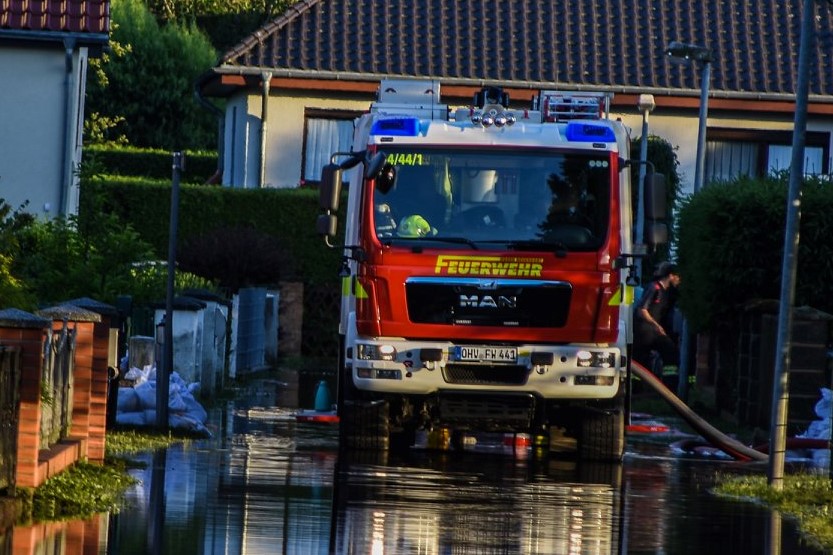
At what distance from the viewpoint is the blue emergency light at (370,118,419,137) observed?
16.5 m

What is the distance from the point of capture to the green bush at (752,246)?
2061cm

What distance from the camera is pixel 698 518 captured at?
42.1 ft

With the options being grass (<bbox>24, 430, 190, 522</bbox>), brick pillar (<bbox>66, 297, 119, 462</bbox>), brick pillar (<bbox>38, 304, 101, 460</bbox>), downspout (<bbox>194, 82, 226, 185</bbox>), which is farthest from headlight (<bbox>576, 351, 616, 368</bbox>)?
downspout (<bbox>194, 82, 226, 185</bbox>)

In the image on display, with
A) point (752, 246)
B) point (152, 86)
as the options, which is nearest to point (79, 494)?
point (752, 246)

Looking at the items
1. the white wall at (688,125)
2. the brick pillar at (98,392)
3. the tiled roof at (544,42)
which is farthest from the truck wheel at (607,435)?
the white wall at (688,125)

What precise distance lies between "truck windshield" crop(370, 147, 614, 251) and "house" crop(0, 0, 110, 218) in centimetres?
1405

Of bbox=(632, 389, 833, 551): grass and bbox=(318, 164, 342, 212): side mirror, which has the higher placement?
bbox=(318, 164, 342, 212): side mirror

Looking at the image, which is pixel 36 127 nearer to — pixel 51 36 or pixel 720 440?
pixel 51 36

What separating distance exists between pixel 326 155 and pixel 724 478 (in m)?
21.2

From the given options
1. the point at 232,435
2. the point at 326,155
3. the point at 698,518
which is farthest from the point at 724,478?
the point at 326,155

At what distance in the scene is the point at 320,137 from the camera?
120 feet

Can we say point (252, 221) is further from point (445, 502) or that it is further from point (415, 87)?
point (445, 502)

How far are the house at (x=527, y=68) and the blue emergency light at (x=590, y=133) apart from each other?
754 inches

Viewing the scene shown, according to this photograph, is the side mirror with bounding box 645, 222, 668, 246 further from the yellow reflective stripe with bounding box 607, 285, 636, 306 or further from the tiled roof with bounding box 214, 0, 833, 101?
the tiled roof with bounding box 214, 0, 833, 101
